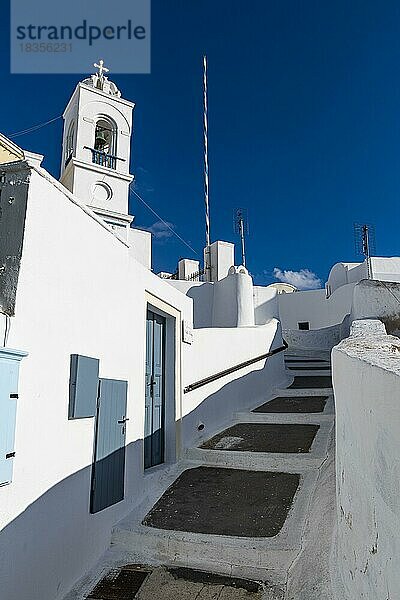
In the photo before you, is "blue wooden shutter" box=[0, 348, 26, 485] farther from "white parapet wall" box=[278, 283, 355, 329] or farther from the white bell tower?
"white parapet wall" box=[278, 283, 355, 329]

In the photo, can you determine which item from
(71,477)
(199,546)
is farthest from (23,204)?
(199,546)

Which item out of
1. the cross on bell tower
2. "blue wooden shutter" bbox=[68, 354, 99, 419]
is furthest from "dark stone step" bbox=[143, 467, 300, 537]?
the cross on bell tower

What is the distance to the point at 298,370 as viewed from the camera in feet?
41.1

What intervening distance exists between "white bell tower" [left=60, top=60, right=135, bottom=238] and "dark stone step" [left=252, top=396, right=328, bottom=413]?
19.1 ft

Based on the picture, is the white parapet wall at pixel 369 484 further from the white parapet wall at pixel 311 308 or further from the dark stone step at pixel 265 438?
the white parapet wall at pixel 311 308

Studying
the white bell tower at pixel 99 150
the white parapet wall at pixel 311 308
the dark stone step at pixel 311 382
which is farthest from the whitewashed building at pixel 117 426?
the white parapet wall at pixel 311 308

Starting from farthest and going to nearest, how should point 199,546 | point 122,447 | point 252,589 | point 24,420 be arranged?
point 122,447, point 199,546, point 252,589, point 24,420

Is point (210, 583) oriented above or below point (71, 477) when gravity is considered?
below

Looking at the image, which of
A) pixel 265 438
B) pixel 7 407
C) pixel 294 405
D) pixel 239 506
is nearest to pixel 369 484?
pixel 7 407

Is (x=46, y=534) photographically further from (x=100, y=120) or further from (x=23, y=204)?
(x=100, y=120)

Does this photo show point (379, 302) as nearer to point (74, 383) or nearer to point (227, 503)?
point (227, 503)

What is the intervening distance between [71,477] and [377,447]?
106 inches

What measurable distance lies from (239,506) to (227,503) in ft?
0.50

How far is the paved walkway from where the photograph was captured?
3.38 meters
